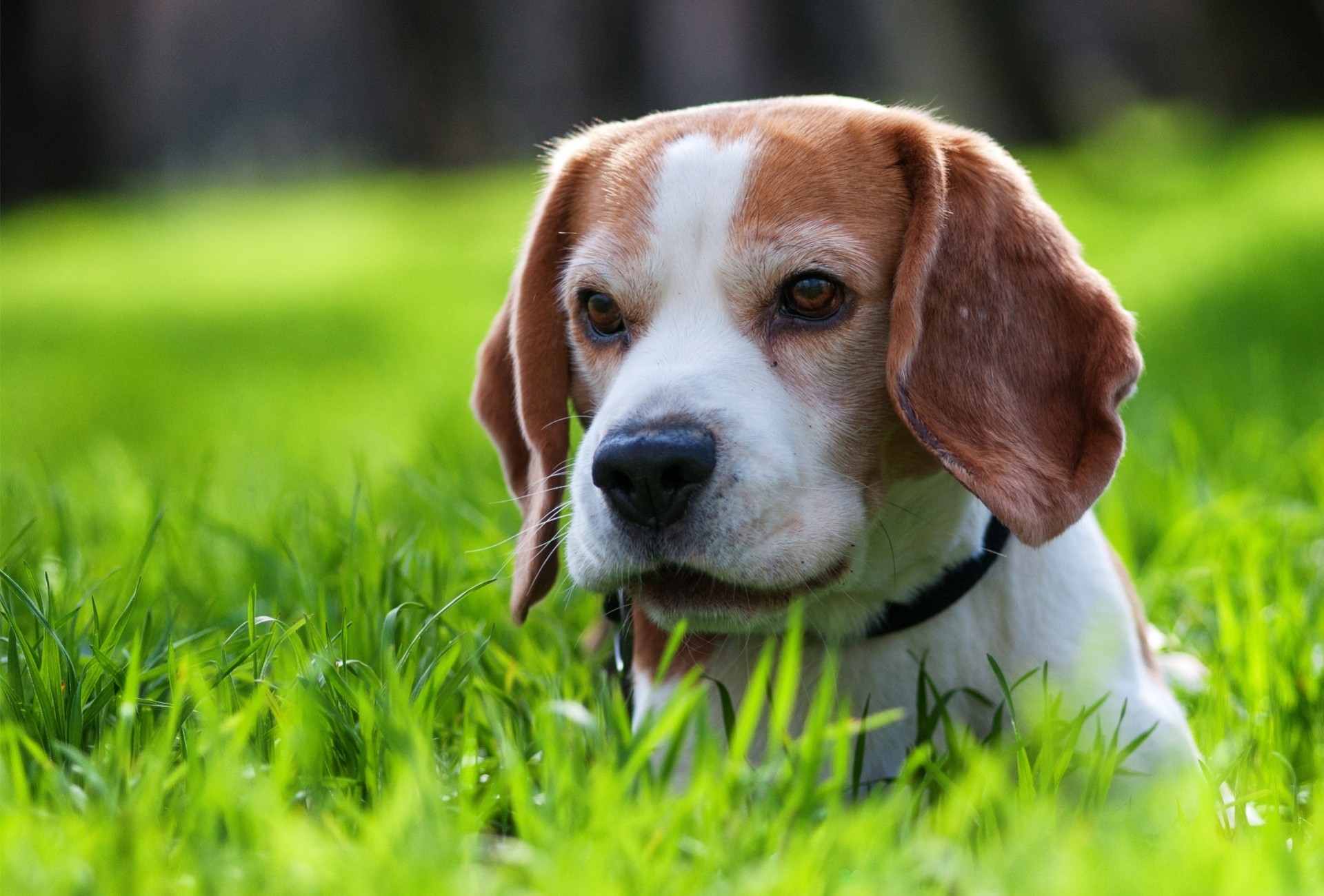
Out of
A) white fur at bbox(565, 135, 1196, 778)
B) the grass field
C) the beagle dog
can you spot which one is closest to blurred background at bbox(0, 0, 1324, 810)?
the grass field

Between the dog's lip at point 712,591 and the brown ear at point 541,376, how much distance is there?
0.50 metres

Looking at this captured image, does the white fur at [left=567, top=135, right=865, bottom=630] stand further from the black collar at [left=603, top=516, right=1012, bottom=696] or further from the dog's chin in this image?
the black collar at [left=603, top=516, right=1012, bottom=696]

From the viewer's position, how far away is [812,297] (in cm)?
286

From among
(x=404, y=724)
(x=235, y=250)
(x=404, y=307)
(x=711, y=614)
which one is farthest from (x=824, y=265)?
(x=235, y=250)

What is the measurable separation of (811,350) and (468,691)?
95 cm

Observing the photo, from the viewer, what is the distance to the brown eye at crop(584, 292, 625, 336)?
3.08m

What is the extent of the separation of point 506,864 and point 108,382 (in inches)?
326

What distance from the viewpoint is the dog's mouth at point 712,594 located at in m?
2.72

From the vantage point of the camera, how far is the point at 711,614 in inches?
108

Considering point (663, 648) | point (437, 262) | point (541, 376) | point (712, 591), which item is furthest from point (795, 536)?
point (437, 262)

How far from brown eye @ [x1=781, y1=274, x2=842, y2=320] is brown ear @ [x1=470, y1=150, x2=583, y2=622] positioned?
656 millimetres

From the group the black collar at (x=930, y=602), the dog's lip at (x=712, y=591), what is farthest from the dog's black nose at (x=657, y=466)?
the black collar at (x=930, y=602)

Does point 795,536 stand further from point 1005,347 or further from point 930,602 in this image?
point 1005,347

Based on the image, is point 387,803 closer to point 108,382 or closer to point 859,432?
point 859,432
